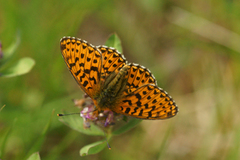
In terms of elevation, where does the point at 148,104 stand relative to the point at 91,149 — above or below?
above

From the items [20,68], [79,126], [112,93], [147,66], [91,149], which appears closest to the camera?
[91,149]

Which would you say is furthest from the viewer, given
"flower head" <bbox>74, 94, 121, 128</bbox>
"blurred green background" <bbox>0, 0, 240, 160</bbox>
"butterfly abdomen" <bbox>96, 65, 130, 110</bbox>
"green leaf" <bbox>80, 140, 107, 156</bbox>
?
"blurred green background" <bbox>0, 0, 240, 160</bbox>

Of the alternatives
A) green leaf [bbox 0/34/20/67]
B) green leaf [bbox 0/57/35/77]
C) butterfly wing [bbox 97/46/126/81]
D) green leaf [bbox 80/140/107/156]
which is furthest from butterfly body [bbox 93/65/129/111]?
green leaf [bbox 0/34/20/67]

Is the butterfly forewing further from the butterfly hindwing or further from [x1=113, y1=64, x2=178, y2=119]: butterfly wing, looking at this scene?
the butterfly hindwing

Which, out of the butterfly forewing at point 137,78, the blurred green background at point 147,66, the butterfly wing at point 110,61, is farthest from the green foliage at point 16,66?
the butterfly forewing at point 137,78

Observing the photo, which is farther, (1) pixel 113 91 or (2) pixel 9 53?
(2) pixel 9 53

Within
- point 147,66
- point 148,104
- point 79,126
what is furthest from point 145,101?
point 147,66

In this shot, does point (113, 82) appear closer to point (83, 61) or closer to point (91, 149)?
point (83, 61)

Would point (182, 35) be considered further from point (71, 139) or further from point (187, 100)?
point (71, 139)
